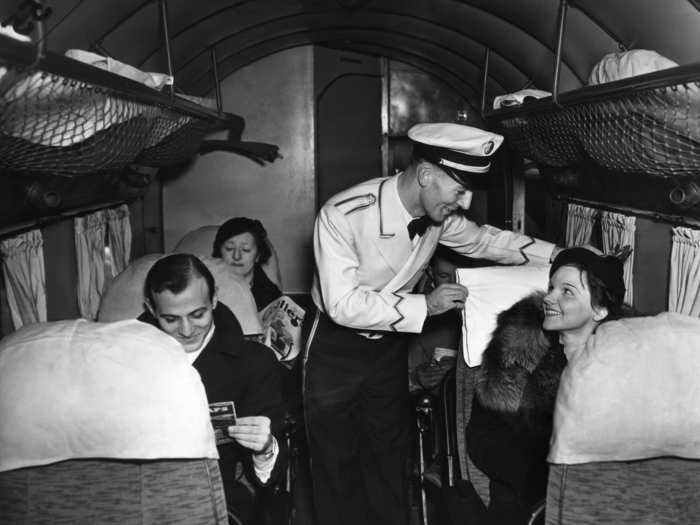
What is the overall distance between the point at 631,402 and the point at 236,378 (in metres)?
1.75

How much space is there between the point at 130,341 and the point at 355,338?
2.06 meters

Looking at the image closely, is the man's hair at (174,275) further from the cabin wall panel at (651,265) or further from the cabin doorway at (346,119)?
the cabin doorway at (346,119)

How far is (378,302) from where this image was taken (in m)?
3.55

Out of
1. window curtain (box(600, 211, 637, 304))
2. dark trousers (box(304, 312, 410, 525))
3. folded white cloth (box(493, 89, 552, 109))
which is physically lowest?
dark trousers (box(304, 312, 410, 525))

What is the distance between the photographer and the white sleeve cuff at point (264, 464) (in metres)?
2.80

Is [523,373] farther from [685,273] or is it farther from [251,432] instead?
[251,432]

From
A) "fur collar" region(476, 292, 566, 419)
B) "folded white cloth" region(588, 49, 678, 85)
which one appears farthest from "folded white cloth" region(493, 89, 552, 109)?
"fur collar" region(476, 292, 566, 419)

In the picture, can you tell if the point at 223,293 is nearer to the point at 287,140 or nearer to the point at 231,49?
the point at 231,49

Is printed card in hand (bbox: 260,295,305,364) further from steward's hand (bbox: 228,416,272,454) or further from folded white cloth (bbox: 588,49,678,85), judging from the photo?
folded white cloth (bbox: 588,49,678,85)

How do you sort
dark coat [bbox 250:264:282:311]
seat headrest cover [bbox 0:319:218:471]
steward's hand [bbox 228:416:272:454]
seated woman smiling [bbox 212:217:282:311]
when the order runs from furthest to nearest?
dark coat [bbox 250:264:282:311]
seated woman smiling [bbox 212:217:282:311]
steward's hand [bbox 228:416:272:454]
seat headrest cover [bbox 0:319:218:471]

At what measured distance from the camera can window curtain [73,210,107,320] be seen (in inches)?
174

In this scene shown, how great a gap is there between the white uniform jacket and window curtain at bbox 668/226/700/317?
0.74 m

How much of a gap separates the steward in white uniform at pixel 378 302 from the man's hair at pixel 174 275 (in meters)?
0.74

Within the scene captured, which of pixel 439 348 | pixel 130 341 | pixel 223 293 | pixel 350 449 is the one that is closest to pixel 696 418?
pixel 130 341
